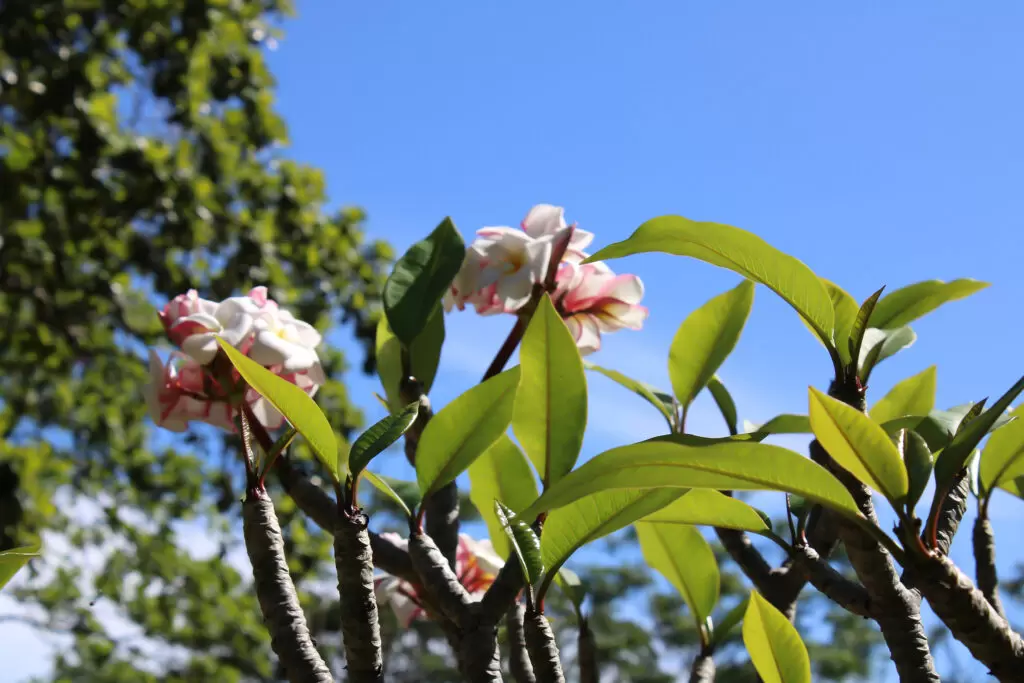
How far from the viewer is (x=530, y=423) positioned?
0.62 metres

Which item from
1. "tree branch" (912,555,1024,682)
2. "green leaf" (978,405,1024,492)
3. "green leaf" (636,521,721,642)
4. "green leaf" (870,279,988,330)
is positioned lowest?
"tree branch" (912,555,1024,682)

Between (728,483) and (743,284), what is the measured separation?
413 mm

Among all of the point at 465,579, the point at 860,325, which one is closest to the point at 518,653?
the point at 465,579

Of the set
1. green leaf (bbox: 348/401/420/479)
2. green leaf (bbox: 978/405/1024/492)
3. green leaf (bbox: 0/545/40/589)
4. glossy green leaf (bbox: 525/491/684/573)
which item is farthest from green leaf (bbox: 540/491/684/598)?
green leaf (bbox: 0/545/40/589)

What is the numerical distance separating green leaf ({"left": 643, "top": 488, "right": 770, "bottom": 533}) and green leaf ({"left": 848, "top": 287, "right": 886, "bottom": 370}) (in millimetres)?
127

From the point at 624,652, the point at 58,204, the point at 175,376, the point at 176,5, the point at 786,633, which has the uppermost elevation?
the point at 176,5

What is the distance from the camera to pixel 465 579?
920 millimetres

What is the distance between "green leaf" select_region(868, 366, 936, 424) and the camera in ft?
2.50

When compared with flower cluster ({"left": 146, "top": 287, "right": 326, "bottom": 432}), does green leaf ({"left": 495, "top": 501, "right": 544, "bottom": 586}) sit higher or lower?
lower

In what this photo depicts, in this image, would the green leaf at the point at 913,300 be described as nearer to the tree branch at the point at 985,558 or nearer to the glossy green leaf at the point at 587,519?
the tree branch at the point at 985,558

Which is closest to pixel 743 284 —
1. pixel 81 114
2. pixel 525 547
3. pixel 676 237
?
pixel 676 237

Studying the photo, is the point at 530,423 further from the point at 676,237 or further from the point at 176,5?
the point at 176,5

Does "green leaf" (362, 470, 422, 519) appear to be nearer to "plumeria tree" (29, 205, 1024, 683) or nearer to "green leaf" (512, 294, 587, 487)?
"plumeria tree" (29, 205, 1024, 683)

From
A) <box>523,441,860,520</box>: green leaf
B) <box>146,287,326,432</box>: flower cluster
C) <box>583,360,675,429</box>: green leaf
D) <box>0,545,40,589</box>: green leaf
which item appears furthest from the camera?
<box>583,360,675,429</box>: green leaf
